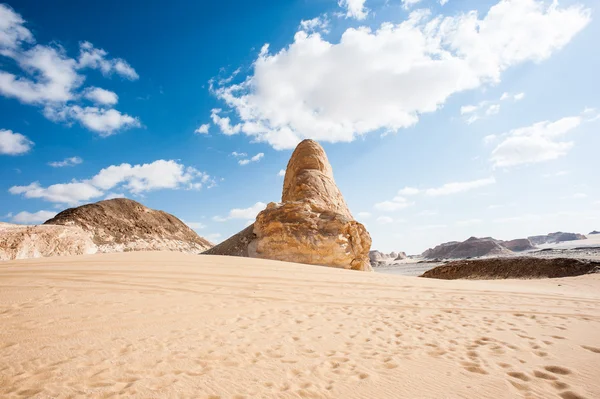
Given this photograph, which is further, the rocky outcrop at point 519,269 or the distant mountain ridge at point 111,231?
the rocky outcrop at point 519,269

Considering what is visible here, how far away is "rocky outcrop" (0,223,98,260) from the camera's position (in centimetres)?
1599

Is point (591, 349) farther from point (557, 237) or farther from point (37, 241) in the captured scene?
point (557, 237)

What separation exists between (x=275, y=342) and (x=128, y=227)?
165 ft

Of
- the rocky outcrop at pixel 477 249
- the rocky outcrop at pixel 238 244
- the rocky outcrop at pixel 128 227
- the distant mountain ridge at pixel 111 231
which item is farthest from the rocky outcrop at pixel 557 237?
the rocky outcrop at pixel 238 244

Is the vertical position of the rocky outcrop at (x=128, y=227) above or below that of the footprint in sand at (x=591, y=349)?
above

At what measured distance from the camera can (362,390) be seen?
8.22ft

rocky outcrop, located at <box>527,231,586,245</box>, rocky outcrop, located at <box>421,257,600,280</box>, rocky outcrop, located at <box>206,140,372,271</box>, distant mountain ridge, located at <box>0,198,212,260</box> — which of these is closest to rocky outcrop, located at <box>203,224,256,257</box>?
rocky outcrop, located at <box>206,140,372,271</box>

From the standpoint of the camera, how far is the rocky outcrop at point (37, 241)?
15992 mm

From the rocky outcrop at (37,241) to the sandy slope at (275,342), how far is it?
12871mm

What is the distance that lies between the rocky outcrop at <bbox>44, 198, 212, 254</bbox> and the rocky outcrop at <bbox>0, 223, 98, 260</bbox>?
23.0 m

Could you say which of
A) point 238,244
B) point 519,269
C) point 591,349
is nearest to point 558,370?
point 591,349

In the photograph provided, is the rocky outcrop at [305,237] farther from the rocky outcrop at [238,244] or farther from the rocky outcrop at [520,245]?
the rocky outcrop at [520,245]

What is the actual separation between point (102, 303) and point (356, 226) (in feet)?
44.3

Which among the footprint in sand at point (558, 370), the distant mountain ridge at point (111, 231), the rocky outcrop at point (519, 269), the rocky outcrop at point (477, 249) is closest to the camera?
the footprint in sand at point (558, 370)
